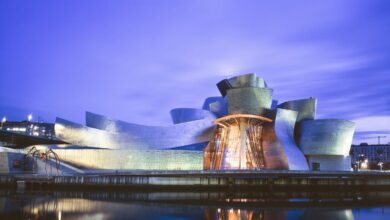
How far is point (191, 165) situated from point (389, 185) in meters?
19.2

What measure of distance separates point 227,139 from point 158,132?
23.2 ft

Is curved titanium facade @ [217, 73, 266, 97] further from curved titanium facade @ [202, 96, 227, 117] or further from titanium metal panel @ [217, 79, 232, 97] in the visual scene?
curved titanium facade @ [202, 96, 227, 117]

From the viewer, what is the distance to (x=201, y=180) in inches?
1363

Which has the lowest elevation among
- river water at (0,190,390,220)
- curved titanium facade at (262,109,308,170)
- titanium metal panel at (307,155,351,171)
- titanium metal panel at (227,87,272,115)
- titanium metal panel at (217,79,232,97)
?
river water at (0,190,390,220)

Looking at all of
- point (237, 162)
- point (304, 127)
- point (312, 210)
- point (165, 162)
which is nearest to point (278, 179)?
point (237, 162)

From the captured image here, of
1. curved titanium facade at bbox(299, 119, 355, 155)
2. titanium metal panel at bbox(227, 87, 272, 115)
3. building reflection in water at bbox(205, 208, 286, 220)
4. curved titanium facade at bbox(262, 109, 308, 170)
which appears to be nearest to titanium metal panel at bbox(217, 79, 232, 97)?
titanium metal panel at bbox(227, 87, 272, 115)

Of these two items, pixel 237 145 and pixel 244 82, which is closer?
pixel 237 145

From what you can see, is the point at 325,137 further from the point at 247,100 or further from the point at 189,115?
the point at 189,115

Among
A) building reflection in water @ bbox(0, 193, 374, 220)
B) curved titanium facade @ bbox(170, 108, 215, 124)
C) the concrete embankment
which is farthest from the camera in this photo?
curved titanium facade @ bbox(170, 108, 215, 124)

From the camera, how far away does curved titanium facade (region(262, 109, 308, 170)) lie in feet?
126

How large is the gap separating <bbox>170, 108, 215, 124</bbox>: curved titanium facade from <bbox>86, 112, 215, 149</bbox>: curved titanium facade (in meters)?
1.21

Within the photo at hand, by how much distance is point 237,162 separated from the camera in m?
40.9

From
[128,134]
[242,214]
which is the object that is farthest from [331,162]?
[242,214]

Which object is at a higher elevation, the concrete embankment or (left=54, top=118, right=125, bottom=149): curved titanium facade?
(left=54, top=118, right=125, bottom=149): curved titanium facade
